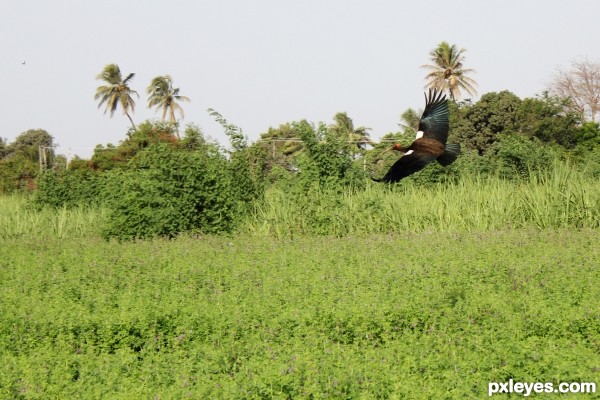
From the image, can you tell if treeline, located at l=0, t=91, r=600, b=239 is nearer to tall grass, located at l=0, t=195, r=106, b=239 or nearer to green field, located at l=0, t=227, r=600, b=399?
tall grass, located at l=0, t=195, r=106, b=239

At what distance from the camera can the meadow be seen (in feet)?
16.8

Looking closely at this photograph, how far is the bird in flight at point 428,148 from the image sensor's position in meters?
10.1

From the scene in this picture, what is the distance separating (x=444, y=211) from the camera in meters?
13.5

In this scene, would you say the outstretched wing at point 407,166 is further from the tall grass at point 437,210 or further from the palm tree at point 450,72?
the palm tree at point 450,72

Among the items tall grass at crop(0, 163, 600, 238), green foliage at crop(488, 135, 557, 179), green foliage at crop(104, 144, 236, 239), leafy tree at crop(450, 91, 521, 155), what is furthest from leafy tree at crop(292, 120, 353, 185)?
A: leafy tree at crop(450, 91, 521, 155)

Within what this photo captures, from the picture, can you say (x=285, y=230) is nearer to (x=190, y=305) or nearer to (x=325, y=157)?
(x=325, y=157)

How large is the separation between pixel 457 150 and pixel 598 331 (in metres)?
4.25

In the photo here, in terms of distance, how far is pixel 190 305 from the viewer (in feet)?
24.0

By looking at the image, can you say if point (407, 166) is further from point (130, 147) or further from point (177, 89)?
point (177, 89)

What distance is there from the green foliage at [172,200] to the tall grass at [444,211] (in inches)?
25.0

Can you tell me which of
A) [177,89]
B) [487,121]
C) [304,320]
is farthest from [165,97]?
[304,320]

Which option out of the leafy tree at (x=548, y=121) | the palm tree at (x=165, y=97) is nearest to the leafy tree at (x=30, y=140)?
the palm tree at (x=165, y=97)

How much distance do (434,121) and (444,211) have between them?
3434 millimetres

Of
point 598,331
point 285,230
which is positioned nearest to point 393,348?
point 598,331
